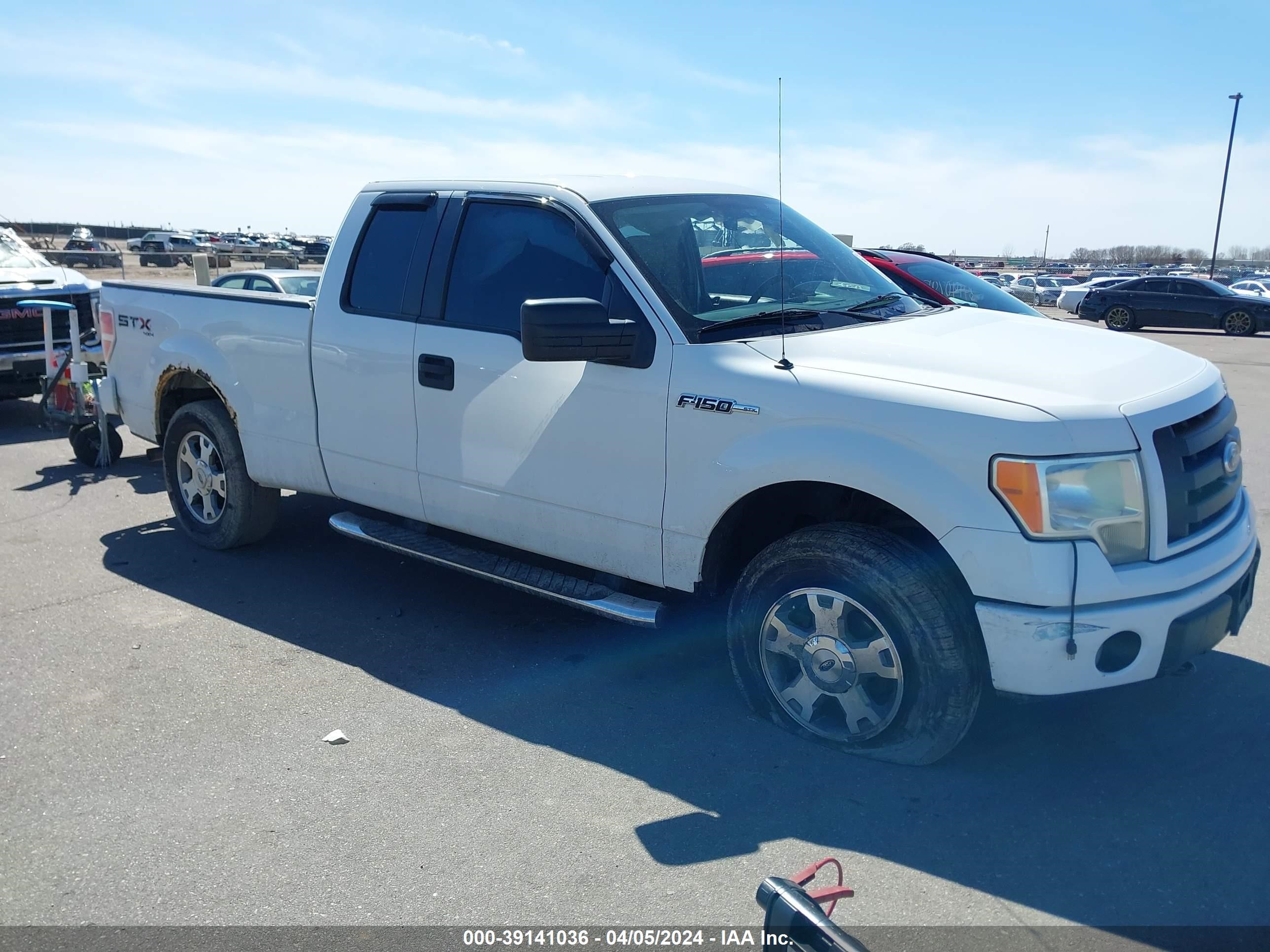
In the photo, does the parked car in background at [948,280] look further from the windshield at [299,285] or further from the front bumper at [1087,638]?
Result: the windshield at [299,285]

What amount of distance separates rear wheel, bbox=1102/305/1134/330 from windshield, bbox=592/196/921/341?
24645 millimetres

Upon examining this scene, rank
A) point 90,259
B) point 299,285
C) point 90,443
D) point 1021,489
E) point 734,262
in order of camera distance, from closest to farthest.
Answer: point 1021,489 < point 734,262 < point 90,443 < point 299,285 < point 90,259

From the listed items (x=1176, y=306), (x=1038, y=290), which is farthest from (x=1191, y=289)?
(x=1038, y=290)

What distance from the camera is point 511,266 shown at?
4.71 m

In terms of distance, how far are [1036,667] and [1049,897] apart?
0.68 meters

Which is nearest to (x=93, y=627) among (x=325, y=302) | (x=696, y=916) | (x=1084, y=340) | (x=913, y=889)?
(x=325, y=302)

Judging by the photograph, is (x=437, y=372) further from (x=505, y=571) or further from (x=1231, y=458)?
(x=1231, y=458)

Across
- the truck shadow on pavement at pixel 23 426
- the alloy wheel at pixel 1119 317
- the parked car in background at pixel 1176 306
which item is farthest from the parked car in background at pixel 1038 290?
the truck shadow on pavement at pixel 23 426

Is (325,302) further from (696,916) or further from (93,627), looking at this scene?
(696,916)

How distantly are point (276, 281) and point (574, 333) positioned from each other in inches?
323

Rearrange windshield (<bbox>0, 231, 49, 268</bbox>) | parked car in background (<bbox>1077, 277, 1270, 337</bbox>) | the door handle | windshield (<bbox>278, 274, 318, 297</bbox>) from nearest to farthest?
the door handle
windshield (<bbox>278, 274, 318, 297</bbox>)
windshield (<bbox>0, 231, 49, 268</bbox>)
parked car in background (<bbox>1077, 277, 1270, 337</bbox>)

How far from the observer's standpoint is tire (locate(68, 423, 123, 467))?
8.56 metres

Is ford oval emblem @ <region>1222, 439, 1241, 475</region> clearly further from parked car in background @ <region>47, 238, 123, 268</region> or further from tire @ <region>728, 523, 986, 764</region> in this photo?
parked car in background @ <region>47, 238, 123, 268</region>

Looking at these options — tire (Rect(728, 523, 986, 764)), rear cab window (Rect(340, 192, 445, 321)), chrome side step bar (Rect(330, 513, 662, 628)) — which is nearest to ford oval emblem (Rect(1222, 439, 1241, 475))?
tire (Rect(728, 523, 986, 764))
